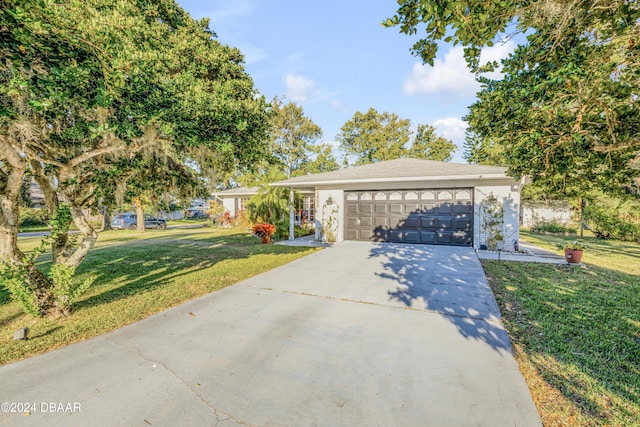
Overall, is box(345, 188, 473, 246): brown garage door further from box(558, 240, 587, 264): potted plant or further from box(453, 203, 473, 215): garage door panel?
box(558, 240, 587, 264): potted plant

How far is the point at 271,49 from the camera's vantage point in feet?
31.5

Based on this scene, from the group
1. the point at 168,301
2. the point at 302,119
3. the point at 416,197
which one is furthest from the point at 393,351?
the point at 302,119

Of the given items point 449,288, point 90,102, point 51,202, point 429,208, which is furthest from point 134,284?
point 429,208

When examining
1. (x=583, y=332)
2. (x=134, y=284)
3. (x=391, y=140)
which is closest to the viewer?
(x=583, y=332)

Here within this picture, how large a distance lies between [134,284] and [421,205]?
29.3 ft

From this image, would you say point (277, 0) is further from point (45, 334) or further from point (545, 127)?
point (45, 334)

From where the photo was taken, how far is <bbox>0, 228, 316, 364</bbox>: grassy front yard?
368cm

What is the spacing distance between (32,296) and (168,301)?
5.60ft

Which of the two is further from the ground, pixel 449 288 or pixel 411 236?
pixel 411 236

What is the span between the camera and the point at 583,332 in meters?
3.60

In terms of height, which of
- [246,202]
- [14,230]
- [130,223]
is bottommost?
[130,223]

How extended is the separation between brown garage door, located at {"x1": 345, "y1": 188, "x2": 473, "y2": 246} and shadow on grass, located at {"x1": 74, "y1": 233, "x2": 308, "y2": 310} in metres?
2.68

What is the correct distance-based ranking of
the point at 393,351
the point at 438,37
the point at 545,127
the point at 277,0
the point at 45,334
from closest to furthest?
the point at 438,37, the point at 393,351, the point at 545,127, the point at 45,334, the point at 277,0

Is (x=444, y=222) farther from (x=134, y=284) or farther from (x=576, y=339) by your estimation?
(x=134, y=284)
